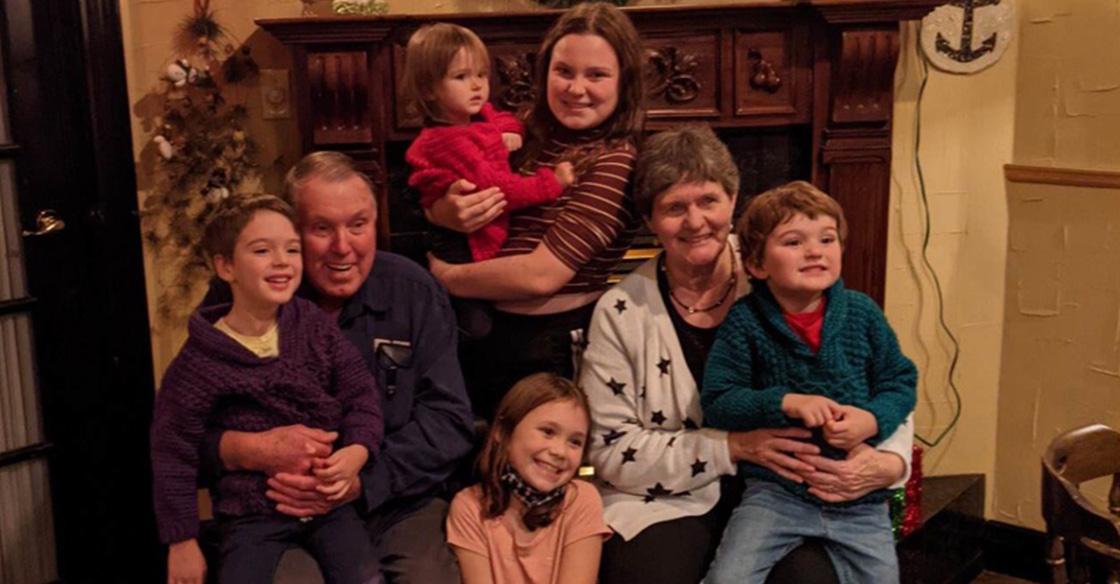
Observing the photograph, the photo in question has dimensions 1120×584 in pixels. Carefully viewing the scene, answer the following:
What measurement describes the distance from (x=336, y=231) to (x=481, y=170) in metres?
0.35

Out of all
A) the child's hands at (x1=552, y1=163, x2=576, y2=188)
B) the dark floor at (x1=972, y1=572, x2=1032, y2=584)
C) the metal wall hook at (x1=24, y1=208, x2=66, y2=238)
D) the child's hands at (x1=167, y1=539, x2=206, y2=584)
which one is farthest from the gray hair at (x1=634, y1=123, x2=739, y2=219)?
the dark floor at (x1=972, y1=572, x2=1032, y2=584)

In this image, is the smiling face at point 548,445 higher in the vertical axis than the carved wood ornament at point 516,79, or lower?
lower

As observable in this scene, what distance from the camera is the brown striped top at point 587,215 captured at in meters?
2.15

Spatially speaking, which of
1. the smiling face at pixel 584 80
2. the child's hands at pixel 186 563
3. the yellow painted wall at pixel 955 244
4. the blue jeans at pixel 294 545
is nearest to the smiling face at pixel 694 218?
the smiling face at pixel 584 80

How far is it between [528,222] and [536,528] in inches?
24.1

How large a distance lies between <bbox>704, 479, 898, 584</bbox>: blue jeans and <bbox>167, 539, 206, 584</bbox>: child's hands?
0.87 metres

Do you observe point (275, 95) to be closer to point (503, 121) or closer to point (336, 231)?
point (503, 121)

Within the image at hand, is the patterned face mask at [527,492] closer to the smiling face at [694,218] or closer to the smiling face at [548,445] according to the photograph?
the smiling face at [548,445]

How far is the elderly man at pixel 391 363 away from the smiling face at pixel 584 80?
0.42 metres

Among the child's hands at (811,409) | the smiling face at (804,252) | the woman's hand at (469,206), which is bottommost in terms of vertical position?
the child's hands at (811,409)

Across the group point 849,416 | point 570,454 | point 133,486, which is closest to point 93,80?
point 133,486

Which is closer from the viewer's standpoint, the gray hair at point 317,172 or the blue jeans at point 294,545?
the blue jeans at point 294,545

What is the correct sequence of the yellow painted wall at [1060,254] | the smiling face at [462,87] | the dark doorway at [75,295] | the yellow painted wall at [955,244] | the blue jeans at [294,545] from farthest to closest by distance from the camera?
1. the yellow painted wall at [955,244]
2. the yellow painted wall at [1060,254]
3. the dark doorway at [75,295]
4. the smiling face at [462,87]
5. the blue jeans at [294,545]

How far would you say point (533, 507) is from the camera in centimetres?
198
